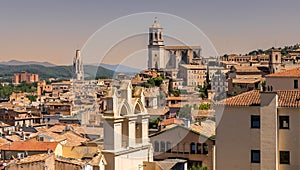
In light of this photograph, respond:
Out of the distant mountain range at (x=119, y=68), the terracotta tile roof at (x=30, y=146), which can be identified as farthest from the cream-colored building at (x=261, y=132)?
the terracotta tile roof at (x=30, y=146)

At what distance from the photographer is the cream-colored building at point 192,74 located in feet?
65.0

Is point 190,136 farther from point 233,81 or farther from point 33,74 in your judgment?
point 33,74

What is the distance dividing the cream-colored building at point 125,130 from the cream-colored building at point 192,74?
12.5 meters

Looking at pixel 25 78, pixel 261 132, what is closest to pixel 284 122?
pixel 261 132

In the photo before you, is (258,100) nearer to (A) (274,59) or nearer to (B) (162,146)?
(B) (162,146)

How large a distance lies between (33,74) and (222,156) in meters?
120

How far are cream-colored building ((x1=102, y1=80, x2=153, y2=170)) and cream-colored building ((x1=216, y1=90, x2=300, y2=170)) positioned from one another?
22.0 ft

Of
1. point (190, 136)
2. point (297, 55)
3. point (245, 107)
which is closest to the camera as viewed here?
point (245, 107)

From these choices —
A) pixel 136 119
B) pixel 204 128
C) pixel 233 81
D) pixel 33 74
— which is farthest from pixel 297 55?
pixel 33 74

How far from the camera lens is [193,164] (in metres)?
15.0

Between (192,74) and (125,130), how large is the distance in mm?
16990

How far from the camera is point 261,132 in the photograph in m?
11.1

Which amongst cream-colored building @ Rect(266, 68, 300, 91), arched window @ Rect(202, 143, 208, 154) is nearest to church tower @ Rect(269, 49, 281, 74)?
cream-colored building @ Rect(266, 68, 300, 91)

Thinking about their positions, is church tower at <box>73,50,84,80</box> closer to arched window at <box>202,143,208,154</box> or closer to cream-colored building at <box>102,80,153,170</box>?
arched window at <box>202,143,208,154</box>
